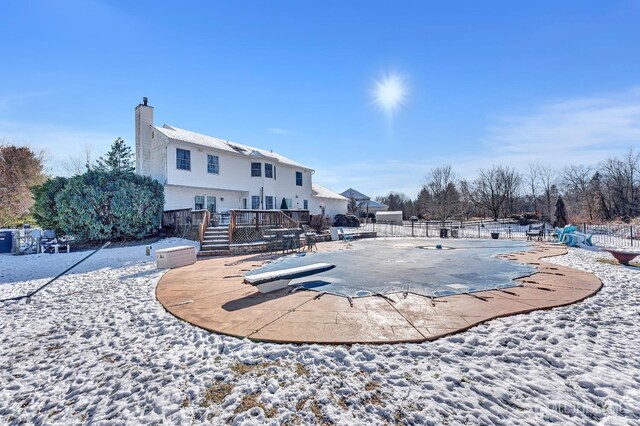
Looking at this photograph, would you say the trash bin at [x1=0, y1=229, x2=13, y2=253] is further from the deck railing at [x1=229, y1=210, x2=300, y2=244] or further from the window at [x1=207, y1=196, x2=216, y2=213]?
the window at [x1=207, y1=196, x2=216, y2=213]

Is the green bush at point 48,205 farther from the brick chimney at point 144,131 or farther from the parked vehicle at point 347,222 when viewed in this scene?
the parked vehicle at point 347,222

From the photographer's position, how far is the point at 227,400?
8.08 ft

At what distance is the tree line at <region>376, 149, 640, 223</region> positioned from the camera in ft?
102

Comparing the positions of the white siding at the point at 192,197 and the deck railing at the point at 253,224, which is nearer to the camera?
the deck railing at the point at 253,224

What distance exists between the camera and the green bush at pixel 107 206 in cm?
1266

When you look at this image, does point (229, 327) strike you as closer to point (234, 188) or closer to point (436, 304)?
point (436, 304)

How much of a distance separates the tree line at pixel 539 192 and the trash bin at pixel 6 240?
117ft

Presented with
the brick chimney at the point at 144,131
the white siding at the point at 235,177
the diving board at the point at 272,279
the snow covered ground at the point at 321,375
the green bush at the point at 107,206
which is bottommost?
the snow covered ground at the point at 321,375

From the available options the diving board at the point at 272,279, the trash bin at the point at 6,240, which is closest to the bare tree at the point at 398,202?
the diving board at the point at 272,279

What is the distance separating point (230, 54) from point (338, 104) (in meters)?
6.53

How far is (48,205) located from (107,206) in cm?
237

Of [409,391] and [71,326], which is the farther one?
[71,326]

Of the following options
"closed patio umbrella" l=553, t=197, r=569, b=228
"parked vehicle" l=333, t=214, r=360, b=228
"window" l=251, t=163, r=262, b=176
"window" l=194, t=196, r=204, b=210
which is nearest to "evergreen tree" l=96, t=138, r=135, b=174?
"window" l=194, t=196, r=204, b=210

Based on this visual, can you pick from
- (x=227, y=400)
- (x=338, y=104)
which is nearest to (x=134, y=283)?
(x=227, y=400)
